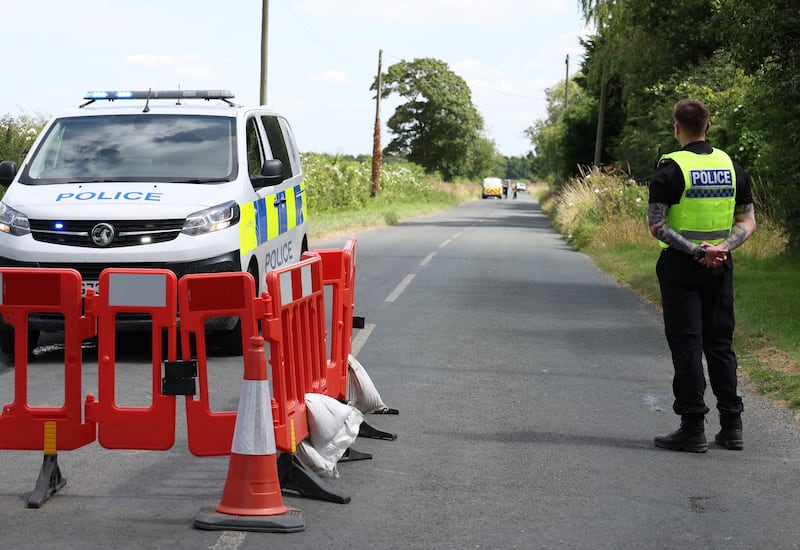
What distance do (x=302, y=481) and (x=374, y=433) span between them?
1437mm

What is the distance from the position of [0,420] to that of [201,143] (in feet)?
17.7

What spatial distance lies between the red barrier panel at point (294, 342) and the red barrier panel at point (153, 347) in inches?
20.3

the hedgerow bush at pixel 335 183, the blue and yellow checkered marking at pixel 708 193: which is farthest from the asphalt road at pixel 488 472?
the hedgerow bush at pixel 335 183

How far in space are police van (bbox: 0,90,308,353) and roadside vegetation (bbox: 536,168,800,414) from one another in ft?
14.7

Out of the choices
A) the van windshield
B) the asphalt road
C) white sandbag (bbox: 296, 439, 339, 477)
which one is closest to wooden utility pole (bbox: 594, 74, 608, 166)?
the van windshield

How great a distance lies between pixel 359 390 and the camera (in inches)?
290

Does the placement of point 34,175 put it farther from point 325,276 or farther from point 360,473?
point 360,473

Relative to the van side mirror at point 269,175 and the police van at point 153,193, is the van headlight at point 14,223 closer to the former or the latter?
the police van at point 153,193

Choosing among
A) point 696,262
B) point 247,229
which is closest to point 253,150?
point 247,229

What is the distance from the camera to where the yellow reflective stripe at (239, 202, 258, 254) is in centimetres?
1005

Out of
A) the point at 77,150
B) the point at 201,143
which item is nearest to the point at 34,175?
the point at 77,150

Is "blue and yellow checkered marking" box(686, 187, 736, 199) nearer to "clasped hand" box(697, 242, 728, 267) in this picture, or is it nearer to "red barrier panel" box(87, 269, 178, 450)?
"clasped hand" box(697, 242, 728, 267)

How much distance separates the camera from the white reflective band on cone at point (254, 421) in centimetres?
527

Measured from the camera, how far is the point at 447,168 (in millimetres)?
112625
